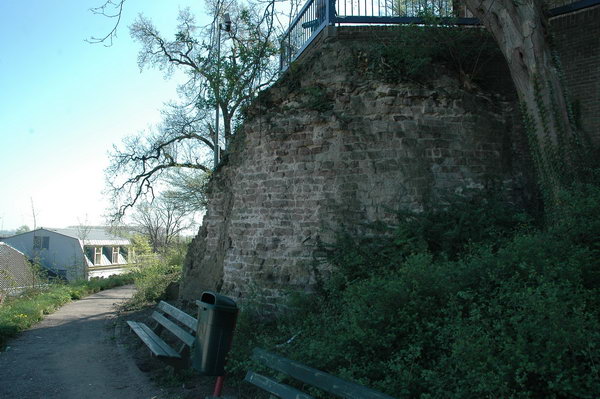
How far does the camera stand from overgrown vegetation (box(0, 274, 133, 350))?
34.5 ft

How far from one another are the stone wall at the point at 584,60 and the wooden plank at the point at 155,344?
26.8ft

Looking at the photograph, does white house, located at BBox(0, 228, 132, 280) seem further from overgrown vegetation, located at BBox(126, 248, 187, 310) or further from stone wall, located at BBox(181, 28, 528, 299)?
stone wall, located at BBox(181, 28, 528, 299)

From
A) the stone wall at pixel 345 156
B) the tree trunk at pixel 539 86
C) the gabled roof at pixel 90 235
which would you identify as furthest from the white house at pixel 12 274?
the tree trunk at pixel 539 86

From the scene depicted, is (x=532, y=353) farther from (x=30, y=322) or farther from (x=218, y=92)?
(x=30, y=322)

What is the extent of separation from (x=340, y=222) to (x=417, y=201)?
1.32 meters

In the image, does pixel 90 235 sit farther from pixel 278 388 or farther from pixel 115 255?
pixel 278 388

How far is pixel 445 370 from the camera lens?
408 centimetres

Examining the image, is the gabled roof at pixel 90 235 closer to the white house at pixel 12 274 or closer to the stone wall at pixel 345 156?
the white house at pixel 12 274

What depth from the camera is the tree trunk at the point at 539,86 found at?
7.30 meters

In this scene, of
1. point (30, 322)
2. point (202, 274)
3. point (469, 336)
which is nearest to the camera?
point (469, 336)

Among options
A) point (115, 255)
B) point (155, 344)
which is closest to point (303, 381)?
point (155, 344)

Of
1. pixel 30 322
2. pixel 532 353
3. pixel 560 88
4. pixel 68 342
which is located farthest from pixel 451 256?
pixel 30 322

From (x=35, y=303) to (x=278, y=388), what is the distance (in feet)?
39.2

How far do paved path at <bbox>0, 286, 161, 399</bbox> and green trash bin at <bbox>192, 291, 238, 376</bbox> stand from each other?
142 centimetres
